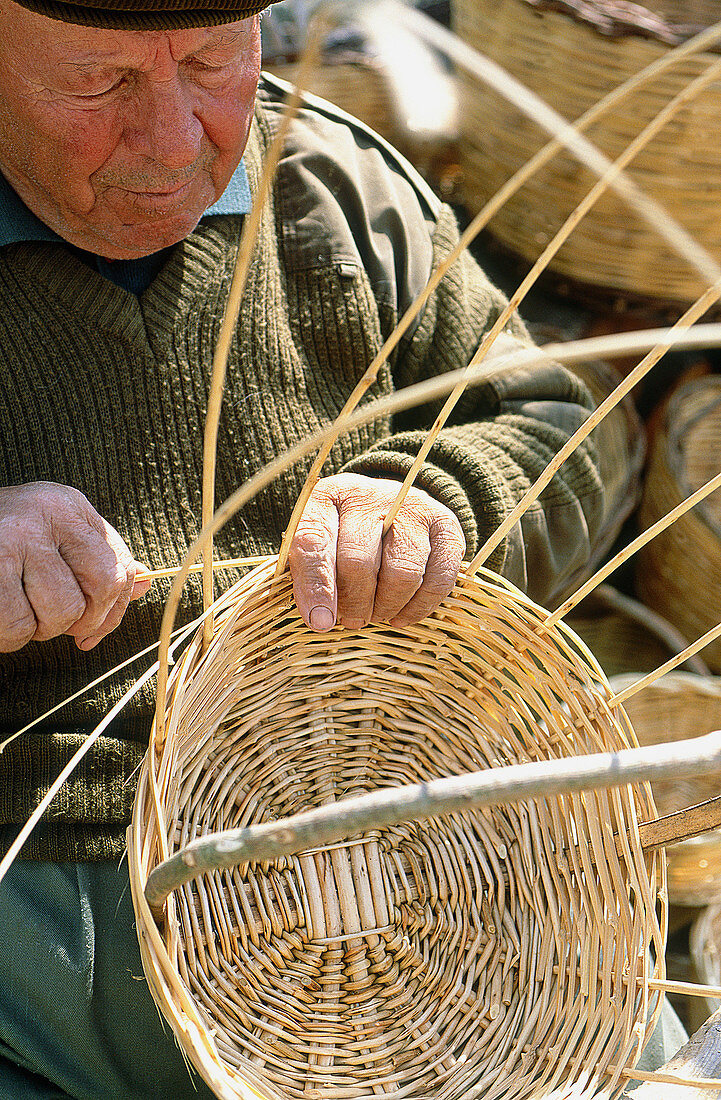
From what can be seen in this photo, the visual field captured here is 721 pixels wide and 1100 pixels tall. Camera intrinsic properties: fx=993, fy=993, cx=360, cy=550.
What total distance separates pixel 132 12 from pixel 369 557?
1.18 ft

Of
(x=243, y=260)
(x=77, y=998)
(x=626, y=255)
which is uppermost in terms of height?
(x=626, y=255)

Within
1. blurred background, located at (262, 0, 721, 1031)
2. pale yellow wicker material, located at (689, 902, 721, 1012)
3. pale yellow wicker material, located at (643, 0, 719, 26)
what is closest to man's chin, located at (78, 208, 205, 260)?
blurred background, located at (262, 0, 721, 1031)

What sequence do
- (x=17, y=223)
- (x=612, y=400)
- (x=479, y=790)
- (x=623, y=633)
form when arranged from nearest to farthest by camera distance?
(x=479, y=790), (x=612, y=400), (x=17, y=223), (x=623, y=633)

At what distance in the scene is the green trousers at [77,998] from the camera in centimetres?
71

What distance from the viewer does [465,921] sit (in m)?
0.78

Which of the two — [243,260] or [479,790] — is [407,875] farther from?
[243,260]

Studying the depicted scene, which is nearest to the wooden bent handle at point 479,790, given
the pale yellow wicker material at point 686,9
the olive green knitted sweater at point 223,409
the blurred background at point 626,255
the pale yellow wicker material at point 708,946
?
the olive green knitted sweater at point 223,409

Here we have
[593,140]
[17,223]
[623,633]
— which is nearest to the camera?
[17,223]

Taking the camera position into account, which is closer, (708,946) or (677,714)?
(708,946)

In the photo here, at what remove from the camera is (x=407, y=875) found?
0.81m

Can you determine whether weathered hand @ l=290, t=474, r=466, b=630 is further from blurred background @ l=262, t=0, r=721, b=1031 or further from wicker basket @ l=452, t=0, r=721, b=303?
wicker basket @ l=452, t=0, r=721, b=303

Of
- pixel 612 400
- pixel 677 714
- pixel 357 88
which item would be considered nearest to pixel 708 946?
pixel 677 714

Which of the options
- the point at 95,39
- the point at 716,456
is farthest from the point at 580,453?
the point at 716,456

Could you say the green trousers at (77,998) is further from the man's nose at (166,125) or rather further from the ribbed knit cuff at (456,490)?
the man's nose at (166,125)
